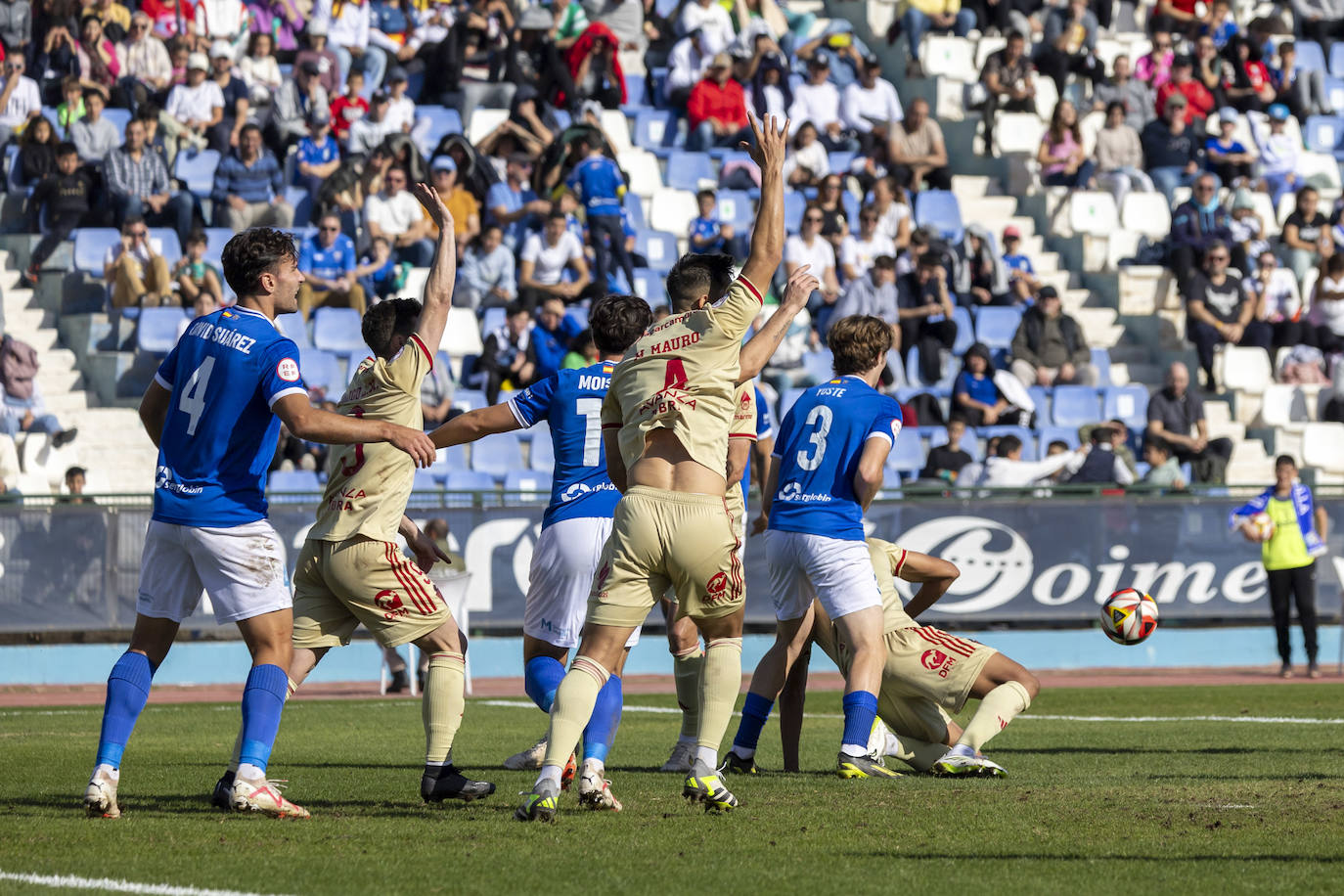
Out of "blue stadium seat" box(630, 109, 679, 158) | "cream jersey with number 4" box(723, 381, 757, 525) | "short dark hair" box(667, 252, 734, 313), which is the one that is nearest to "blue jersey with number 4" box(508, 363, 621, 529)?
"short dark hair" box(667, 252, 734, 313)

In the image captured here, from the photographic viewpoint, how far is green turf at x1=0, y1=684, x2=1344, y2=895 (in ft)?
19.5

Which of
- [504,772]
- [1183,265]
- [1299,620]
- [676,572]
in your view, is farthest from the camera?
[1183,265]

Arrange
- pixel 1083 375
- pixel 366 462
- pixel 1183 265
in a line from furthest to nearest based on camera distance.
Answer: pixel 1183 265
pixel 1083 375
pixel 366 462

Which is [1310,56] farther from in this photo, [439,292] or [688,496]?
[688,496]

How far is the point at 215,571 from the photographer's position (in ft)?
23.7

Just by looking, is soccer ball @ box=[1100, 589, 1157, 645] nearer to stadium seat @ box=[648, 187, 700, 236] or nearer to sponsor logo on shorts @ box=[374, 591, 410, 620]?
sponsor logo on shorts @ box=[374, 591, 410, 620]

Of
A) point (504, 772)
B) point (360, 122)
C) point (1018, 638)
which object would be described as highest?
point (360, 122)

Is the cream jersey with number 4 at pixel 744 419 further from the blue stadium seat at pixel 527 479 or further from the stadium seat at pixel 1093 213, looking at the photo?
the stadium seat at pixel 1093 213

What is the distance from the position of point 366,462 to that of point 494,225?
45.5 feet

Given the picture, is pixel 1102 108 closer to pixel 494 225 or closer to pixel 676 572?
pixel 494 225

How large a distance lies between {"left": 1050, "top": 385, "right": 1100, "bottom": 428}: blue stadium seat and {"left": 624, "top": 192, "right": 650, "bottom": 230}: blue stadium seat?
18.9 ft

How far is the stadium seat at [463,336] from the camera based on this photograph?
20.9 meters

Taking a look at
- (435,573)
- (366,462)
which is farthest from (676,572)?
(435,573)

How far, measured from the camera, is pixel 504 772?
934 centimetres
